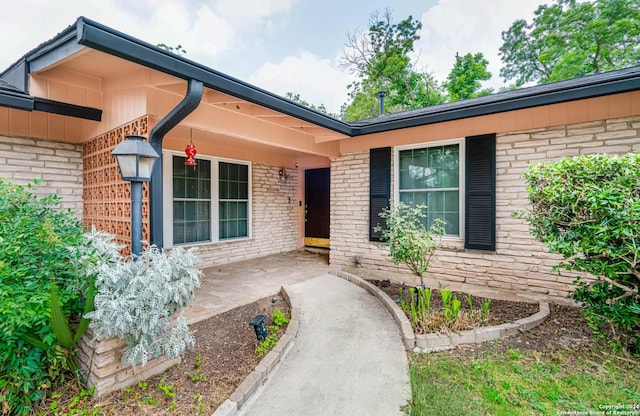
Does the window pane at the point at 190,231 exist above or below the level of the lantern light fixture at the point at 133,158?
below

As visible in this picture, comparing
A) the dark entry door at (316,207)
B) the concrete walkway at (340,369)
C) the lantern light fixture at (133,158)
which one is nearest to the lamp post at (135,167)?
the lantern light fixture at (133,158)

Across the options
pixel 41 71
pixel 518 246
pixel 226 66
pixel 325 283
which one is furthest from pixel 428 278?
pixel 226 66

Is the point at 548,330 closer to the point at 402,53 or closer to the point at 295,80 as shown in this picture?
the point at 402,53

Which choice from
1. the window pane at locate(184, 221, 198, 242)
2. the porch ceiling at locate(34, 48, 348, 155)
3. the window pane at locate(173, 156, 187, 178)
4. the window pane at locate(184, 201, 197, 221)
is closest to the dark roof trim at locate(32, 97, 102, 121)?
the porch ceiling at locate(34, 48, 348, 155)

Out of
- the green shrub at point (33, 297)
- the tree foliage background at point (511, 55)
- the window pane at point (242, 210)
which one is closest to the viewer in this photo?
the green shrub at point (33, 297)

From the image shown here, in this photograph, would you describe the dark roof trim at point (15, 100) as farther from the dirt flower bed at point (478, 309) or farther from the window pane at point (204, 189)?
the dirt flower bed at point (478, 309)

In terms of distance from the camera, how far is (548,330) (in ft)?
9.91

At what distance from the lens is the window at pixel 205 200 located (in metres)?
5.27

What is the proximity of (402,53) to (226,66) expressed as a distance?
10.8 metres

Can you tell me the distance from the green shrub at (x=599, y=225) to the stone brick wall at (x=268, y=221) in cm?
544

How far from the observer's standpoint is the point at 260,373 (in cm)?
223

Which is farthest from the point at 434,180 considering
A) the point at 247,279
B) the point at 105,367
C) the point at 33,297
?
the point at 33,297

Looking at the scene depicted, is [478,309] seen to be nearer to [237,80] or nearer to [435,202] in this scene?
[435,202]

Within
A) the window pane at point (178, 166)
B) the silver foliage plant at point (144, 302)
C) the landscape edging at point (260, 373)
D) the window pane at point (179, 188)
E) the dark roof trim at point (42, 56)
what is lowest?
the landscape edging at point (260, 373)
